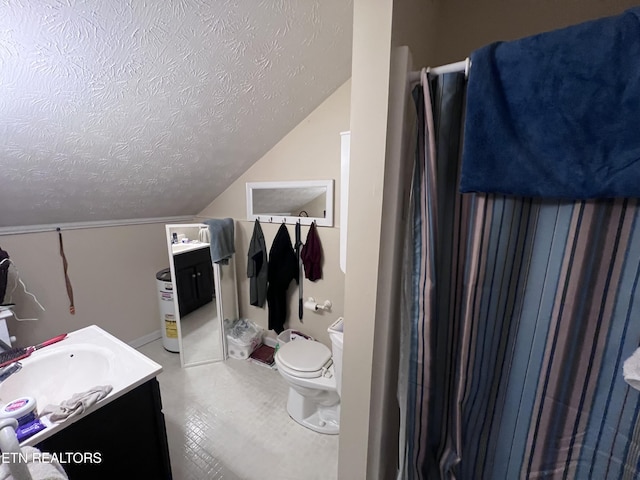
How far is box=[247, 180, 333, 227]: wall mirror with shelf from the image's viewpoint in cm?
191

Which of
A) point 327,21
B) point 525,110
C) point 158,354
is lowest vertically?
point 158,354

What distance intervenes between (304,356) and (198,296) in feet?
4.03

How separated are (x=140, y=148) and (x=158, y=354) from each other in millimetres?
1931

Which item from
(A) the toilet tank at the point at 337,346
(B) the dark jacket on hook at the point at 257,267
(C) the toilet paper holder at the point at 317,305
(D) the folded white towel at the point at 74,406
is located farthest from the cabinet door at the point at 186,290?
(A) the toilet tank at the point at 337,346

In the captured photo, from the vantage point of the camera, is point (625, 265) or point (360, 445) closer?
point (625, 265)

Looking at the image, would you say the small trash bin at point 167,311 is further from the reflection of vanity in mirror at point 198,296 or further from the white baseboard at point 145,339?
the white baseboard at point 145,339

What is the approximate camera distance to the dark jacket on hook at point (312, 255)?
198 centimetres

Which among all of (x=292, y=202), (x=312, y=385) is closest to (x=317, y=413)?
(x=312, y=385)

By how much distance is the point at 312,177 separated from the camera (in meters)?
1.94

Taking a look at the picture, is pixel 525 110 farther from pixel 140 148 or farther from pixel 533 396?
pixel 140 148

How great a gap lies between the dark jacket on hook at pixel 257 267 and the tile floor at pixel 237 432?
2.11 ft

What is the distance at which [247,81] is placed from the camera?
131 cm

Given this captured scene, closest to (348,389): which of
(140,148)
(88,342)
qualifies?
(88,342)

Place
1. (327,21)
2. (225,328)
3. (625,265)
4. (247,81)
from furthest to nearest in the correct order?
(225,328), (247,81), (327,21), (625,265)
